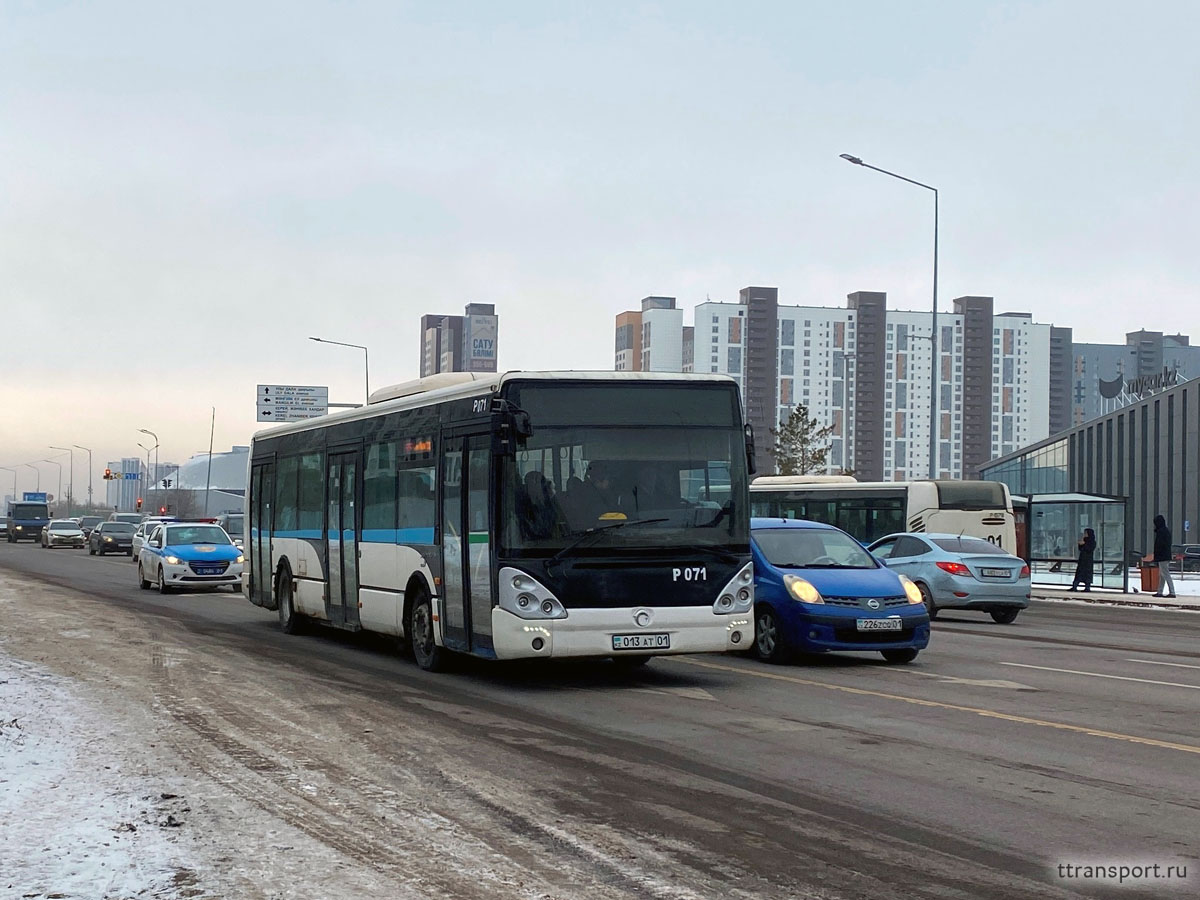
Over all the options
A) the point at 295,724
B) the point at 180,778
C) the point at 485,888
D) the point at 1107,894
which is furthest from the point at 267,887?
the point at 295,724

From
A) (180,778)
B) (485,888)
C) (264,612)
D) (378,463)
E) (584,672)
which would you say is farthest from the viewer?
Answer: (264,612)

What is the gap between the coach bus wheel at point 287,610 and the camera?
19.7 metres

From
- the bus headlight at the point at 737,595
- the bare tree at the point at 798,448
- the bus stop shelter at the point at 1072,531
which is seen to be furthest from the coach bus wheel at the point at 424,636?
the bare tree at the point at 798,448

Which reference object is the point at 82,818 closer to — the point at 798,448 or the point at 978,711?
the point at 978,711

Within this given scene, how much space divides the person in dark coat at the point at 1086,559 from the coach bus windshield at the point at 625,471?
26579 millimetres

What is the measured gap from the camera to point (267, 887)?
589cm

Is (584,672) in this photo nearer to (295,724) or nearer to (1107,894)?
(295,724)

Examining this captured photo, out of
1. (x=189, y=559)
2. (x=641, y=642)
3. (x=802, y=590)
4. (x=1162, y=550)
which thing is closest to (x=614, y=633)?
(x=641, y=642)

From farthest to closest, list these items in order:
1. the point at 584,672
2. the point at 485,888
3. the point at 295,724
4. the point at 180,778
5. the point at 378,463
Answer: the point at 378,463 < the point at 584,672 < the point at 295,724 < the point at 180,778 < the point at 485,888

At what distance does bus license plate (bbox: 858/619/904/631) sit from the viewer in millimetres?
15094

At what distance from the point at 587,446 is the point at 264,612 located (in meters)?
13.0

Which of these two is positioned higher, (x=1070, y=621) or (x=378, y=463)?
(x=378, y=463)

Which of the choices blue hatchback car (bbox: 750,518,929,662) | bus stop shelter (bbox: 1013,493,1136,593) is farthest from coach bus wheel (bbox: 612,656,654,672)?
bus stop shelter (bbox: 1013,493,1136,593)

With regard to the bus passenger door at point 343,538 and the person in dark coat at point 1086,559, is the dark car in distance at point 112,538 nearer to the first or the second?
the person in dark coat at point 1086,559
